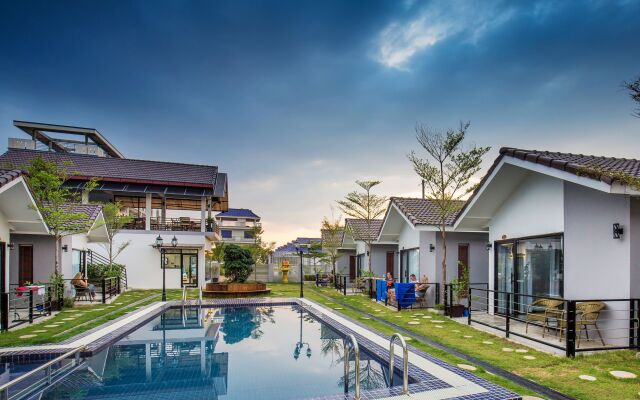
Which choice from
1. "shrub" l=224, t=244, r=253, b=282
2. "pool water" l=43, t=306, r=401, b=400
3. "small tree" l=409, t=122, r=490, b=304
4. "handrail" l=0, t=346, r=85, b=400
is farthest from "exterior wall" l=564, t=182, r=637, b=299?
"shrub" l=224, t=244, r=253, b=282

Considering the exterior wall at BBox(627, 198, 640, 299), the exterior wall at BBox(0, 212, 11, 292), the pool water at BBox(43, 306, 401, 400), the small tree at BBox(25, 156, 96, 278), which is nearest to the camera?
the pool water at BBox(43, 306, 401, 400)

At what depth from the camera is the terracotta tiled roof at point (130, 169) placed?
27.0 meters

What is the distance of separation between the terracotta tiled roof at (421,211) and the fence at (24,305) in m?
13.2

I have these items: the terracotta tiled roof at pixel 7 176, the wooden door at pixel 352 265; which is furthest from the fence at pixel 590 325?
the wooden door at pixel 352 265

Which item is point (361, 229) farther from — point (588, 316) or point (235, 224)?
point (235, 224)

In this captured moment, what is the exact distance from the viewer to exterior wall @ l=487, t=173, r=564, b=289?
9594 millimetres

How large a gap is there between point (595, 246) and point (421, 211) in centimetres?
883

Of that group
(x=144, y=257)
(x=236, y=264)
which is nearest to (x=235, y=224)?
(x=144, y=257)

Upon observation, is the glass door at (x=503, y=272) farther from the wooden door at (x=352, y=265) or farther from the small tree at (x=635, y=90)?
the wooden door at (x=352, y=265)

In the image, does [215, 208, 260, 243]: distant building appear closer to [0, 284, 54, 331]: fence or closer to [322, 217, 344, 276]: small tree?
[322, 217, 344, 276]: small tree

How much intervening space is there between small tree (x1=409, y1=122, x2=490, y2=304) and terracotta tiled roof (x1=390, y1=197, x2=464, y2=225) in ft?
Result: 4.53

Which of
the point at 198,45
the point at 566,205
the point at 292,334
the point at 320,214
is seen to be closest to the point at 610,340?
the point at 566,205

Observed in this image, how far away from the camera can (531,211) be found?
10602 millimetres

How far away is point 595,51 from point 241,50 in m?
12.3
